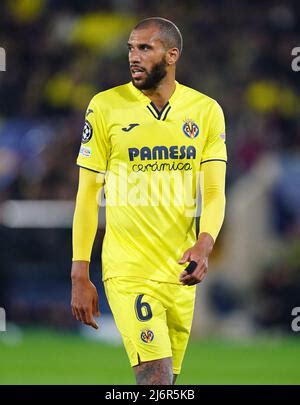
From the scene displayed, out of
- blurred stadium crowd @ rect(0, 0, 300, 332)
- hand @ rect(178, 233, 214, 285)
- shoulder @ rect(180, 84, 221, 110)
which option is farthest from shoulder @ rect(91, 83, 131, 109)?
blurred stadium crowd @ rect(0, 0, 300, 332)

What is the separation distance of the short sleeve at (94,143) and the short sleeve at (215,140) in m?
0.54

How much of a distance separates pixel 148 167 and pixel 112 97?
1.39 feet

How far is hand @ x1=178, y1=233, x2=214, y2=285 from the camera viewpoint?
6.18m

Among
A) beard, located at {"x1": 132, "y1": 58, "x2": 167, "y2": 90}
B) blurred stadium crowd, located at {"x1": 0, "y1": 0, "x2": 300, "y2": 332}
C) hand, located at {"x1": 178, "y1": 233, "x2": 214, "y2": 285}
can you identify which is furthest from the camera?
blurred stadium crowd, located at {"x1": 0, "y1": 0, "x2": 300, "y2": 332}

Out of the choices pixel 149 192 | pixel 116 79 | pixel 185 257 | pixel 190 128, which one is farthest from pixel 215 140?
pixel 116 79

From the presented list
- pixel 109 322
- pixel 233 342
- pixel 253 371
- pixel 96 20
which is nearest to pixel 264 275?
pixel 233 342

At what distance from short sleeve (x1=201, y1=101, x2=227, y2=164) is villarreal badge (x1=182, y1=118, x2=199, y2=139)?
0.32 ft

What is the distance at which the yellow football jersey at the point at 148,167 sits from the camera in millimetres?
6578

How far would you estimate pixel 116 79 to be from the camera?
55.5 feet

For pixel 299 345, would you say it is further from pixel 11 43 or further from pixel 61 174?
pixel 11 43

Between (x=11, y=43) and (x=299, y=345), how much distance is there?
712 centimetres

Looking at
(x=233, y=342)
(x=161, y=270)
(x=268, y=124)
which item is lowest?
(x=233, y=342)

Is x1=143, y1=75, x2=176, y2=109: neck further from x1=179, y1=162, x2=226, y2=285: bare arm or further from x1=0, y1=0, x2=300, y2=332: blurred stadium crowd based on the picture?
x1=0, y1=0, x2=300, y2=332: blurred stadium crowd

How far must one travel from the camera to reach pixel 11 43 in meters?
19.1
